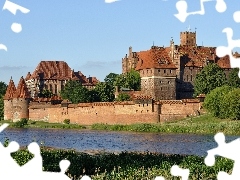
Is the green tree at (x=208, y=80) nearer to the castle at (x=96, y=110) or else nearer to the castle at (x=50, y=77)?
the castle at (x=96, y=110)

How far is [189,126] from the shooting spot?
39719mm

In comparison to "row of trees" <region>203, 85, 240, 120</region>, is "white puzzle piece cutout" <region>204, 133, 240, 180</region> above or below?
below

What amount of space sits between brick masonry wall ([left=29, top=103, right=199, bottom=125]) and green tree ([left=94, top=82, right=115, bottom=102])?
7.11m

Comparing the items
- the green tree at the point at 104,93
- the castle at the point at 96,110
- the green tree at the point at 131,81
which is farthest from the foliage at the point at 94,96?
the castle at the point at 96,110

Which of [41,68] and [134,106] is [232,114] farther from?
[41,68]

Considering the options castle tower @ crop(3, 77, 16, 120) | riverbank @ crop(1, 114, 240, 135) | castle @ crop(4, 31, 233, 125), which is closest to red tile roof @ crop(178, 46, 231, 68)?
castle @ crop(4, 31, 233, 125)

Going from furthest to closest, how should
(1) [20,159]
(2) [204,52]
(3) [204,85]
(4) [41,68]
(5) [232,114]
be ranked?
1. (4) [41,68]
2. (2) [204,52]
3. (3) [204,85]
4. (5) [232,114]
5. (1) [20,159]

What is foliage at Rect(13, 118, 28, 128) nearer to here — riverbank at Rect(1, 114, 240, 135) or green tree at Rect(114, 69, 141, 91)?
riverbank at Rect(1, 114, 240, 135)

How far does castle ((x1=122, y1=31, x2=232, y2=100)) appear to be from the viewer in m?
56.8

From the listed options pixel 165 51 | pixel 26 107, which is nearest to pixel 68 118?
pixel 26 107

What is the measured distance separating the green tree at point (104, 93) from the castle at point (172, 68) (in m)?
4.20

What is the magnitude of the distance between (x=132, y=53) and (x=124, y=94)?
11.0 m

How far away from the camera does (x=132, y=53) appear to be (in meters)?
64.8

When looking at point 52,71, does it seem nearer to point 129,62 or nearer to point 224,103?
point 129,62
